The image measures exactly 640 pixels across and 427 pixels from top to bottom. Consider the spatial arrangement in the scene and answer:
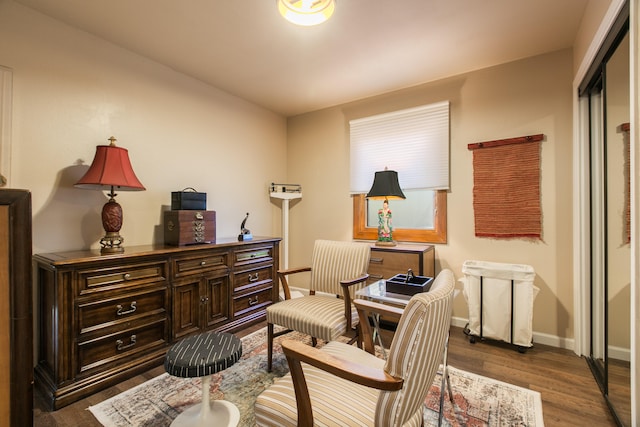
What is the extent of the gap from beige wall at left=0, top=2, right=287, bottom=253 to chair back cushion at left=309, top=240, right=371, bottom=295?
148 cm

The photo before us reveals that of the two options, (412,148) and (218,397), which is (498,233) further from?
(218,397)

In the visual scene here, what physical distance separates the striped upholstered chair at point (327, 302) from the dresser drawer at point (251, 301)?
73 cm

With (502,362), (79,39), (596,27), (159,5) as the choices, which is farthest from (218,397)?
(596,27)

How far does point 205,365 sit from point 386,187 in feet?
7.55

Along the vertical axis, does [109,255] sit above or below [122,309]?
above

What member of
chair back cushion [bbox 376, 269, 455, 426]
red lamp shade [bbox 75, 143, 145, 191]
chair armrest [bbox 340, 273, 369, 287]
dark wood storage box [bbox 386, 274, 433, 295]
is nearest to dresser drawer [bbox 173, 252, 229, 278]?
red lamp shade [bbox 75, 143, 145, 191]

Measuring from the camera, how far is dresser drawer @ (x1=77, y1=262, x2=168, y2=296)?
1.88 meters

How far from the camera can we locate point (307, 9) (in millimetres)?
1827

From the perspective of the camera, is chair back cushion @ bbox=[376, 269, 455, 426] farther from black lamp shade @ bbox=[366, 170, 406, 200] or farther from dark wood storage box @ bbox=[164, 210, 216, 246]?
dark wood storage box @ bbox=[164, 210, 216, 246]

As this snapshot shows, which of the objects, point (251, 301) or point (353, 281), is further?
point (251, 301)

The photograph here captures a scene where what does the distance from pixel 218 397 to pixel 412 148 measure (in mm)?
3013

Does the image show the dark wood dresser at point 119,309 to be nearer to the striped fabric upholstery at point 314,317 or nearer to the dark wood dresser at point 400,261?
the striped fabric upholstery at point 314,317

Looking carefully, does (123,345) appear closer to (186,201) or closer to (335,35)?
(186,201)

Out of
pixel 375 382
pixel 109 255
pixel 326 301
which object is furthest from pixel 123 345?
pixel 375 382
